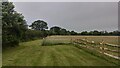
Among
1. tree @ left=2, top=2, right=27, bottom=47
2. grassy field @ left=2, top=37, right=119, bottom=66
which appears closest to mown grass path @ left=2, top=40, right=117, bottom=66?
grassy field @ left=2, top=37, right=119, bottom=66

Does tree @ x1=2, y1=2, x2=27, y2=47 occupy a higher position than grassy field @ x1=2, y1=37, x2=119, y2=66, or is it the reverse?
tree @ x1=2, y1=2, x2=27, y2=47

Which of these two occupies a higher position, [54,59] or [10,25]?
[10,25]

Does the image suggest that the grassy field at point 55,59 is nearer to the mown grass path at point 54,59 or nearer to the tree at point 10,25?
the mown grass path at point 54,59

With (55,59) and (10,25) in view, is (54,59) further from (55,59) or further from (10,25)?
(10,25)

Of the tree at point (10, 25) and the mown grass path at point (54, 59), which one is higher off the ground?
the tree at point (10, 25)

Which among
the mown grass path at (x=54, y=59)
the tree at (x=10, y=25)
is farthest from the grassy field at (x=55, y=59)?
the tree at (x=10, y=25)

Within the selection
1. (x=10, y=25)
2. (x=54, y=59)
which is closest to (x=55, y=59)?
(x=54, y=59)

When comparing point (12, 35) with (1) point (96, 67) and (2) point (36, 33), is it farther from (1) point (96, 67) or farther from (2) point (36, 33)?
(2) point (36, 33)

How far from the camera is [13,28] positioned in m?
35.2

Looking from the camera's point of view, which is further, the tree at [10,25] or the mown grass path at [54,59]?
the tree at [10,25]

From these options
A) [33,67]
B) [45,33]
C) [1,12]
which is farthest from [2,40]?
[45,33]

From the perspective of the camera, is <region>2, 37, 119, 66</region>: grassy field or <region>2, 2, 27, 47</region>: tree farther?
<region>2, 2, 27, 47</region>: tree

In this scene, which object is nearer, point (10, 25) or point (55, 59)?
point (55, 59)

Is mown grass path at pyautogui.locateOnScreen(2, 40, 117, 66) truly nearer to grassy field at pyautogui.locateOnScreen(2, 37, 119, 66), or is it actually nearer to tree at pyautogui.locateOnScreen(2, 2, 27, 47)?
grassy field at pyautogui.locateOnScreen(2, 37, 119, 66)
